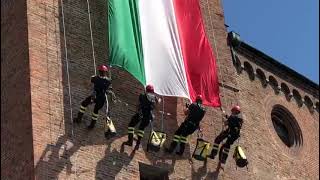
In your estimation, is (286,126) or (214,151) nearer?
(214,151)

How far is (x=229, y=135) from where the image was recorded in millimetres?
21031

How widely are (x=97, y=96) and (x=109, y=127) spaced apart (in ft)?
2.16

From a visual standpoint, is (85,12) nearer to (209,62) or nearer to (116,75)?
(116,75)

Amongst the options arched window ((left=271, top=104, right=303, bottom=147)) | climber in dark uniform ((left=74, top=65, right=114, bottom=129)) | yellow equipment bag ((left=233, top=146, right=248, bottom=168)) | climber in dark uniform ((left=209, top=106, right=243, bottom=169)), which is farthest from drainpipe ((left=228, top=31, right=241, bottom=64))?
climber in dark uniform ((left=74, top=65, right=114, bottom=129))

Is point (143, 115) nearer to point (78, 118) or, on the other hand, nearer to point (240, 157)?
point (78, 118)

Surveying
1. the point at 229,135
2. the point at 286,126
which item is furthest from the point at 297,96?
the point at 229,135

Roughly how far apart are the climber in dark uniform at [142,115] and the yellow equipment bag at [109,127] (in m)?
0.45

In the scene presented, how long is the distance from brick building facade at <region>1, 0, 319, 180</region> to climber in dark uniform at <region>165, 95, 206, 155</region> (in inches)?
10.6

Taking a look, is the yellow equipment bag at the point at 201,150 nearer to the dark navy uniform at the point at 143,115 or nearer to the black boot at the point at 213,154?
the black boot at the point at 213,154

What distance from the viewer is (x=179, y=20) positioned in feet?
73.0

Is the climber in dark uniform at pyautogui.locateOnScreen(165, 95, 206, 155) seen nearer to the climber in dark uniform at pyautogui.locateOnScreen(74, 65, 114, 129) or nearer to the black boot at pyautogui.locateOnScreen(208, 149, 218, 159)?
the black boot at pyautogui.locateOnScreen(208, 149, 218, 159)

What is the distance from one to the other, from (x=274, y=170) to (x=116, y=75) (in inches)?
240

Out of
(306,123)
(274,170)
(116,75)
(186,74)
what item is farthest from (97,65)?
(306,123)

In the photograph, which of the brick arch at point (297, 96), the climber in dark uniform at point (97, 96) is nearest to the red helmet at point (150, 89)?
the climber in dark uniform at point (97, 96)
